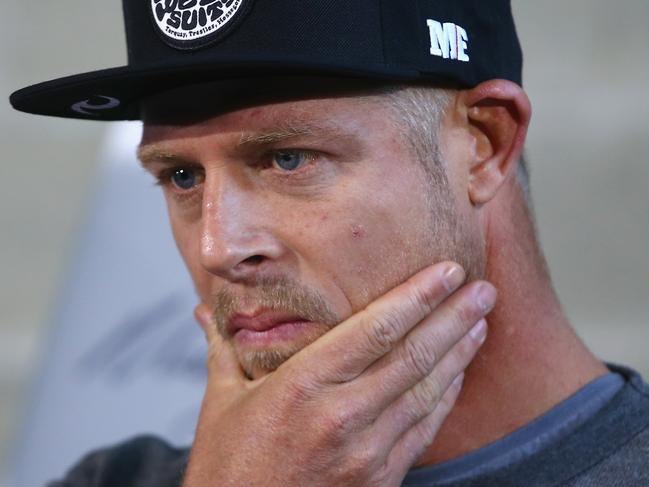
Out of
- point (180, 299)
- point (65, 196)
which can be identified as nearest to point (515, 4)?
point (180, 299)

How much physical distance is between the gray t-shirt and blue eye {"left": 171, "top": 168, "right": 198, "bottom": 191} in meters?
0.54

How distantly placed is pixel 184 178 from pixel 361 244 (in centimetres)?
30

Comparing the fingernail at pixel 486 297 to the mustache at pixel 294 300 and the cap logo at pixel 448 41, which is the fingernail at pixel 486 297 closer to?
the mustache at pixel 294 300

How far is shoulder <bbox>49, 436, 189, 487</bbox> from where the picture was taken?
6.29ft

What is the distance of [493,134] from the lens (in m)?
1.54

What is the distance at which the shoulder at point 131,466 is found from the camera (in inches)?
75.4

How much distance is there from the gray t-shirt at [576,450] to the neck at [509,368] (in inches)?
0.8

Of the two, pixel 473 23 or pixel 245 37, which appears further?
pixel 473 23

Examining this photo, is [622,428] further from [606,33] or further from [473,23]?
[606,33]

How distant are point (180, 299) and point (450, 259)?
3.68 ft

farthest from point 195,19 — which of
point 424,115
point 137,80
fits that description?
point 424,115

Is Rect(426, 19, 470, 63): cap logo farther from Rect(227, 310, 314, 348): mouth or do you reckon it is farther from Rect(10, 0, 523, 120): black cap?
Rect(227, 310, 314, 348): mouth

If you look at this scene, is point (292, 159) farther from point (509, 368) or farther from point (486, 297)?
point (509, 368)

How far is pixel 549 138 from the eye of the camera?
11.2ft
